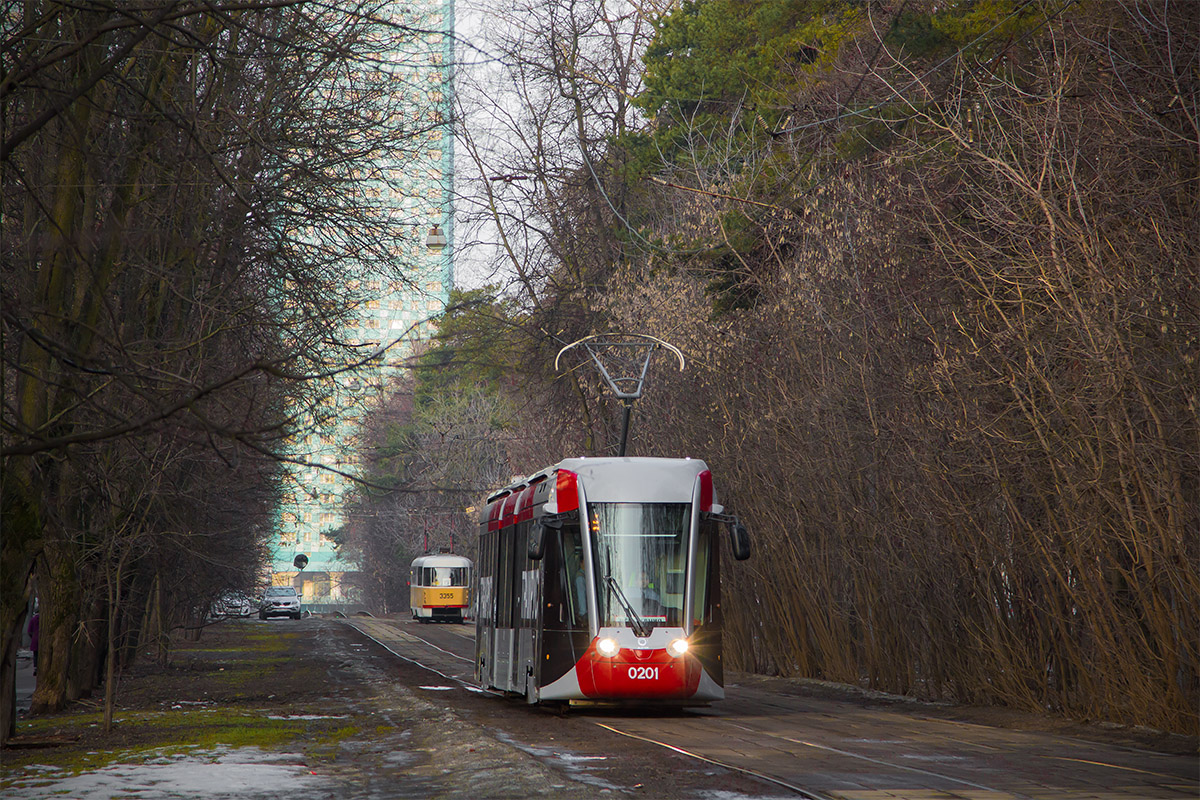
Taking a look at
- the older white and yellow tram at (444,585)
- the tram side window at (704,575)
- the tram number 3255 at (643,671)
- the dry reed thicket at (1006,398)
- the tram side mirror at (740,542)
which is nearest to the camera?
the dry reed thicket at (1006,398)

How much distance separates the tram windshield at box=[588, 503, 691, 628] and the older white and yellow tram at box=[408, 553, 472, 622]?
1964 inches

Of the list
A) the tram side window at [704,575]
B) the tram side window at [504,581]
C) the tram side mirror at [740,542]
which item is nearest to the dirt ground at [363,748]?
the tram side window at [504,581]

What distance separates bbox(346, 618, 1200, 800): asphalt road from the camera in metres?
10.4

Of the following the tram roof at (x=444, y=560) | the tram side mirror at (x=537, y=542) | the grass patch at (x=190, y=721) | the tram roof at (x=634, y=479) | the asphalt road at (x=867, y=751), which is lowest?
the grass patch at (x=190, y=721)

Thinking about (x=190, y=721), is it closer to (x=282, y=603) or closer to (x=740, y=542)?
(x=740, y=542)

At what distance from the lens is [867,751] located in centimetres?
1325

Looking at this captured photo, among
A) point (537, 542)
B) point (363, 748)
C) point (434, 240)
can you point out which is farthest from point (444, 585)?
point (363, 748)

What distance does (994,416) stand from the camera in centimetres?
1545

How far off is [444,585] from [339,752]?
53716 mm

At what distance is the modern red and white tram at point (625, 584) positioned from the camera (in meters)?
17.1

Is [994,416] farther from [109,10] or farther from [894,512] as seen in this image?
[109,10]

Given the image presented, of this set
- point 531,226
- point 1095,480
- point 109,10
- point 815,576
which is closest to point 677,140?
point 531,226

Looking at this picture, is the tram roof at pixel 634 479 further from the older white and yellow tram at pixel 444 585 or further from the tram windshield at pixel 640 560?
the older white and yellow tram at pixel 444 585

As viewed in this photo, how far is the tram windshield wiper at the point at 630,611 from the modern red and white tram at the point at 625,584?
0.01 metres
